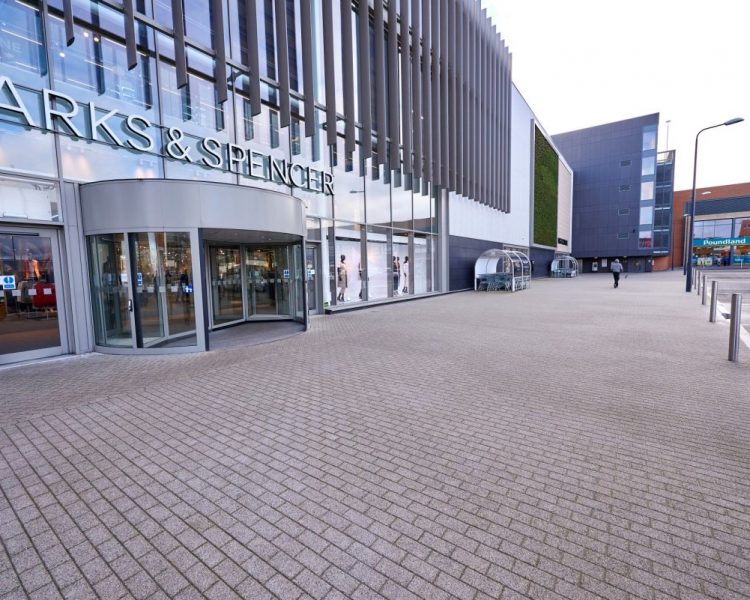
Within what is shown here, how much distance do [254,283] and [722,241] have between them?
247 ft

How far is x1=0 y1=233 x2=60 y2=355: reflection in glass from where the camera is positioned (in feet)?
23.2

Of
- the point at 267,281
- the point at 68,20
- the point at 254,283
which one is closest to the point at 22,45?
the point at 68,20

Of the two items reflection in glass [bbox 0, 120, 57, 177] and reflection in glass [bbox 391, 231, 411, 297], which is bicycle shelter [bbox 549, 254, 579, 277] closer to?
reflection in glass [bbox 391, 231, 411, 297]

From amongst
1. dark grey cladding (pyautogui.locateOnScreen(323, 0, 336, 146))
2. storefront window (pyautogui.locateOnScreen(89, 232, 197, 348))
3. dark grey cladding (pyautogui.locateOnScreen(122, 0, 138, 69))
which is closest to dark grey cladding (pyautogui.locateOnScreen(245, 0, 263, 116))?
dark grey cladding (pyautogui.locateOnScreen(323, 0, 336, 146))

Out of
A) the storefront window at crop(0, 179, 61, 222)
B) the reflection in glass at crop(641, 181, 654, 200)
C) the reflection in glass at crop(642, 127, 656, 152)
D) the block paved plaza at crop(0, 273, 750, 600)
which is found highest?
the reflection in glass at crop(642, 127, 656, 152)

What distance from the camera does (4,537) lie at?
8.53ft

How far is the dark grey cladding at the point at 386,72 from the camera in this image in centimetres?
1032

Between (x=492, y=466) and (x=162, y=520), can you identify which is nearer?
(x=162, y=520)

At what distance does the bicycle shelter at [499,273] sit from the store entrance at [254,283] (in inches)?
595

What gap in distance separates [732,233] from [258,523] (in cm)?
8047

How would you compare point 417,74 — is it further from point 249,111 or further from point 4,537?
point 4,537

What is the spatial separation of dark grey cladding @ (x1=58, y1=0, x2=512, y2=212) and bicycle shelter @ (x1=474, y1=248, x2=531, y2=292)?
3.60 meters

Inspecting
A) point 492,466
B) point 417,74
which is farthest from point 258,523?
point 417,74

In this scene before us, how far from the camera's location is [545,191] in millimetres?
40375
